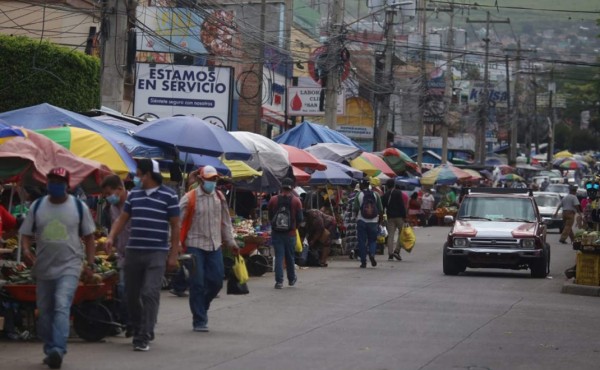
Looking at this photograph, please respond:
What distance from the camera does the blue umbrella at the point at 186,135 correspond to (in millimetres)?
17797

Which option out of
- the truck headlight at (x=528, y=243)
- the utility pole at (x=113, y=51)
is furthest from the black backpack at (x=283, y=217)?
the truck headlight at (x=528, y=243)

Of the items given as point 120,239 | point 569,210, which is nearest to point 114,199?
Answer: point 120,239

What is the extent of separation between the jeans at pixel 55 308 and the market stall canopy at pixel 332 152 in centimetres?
1922

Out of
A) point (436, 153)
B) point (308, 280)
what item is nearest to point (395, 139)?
point (436, 153)

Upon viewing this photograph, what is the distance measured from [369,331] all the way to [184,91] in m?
16.9

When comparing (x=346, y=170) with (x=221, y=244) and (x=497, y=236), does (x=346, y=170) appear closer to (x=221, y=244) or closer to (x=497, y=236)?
(x=497, y=236)

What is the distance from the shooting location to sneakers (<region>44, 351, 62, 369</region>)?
33.5ft

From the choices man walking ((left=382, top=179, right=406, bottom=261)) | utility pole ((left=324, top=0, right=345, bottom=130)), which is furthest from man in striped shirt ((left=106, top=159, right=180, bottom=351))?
utility pole ((left=324, top=0, right=345, bottom=130))

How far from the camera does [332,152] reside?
2988 centimetres

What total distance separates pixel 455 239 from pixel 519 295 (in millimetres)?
3893

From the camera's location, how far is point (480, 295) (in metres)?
19.1

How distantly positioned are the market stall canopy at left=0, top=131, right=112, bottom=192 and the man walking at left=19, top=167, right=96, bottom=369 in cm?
225

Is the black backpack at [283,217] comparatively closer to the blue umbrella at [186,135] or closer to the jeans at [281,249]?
the jeans at [281,249]

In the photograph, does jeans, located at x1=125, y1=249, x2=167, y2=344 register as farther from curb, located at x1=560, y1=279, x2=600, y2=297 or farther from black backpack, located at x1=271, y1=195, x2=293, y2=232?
curb, located at x1=560, y1=279, x2=600, y2=297
